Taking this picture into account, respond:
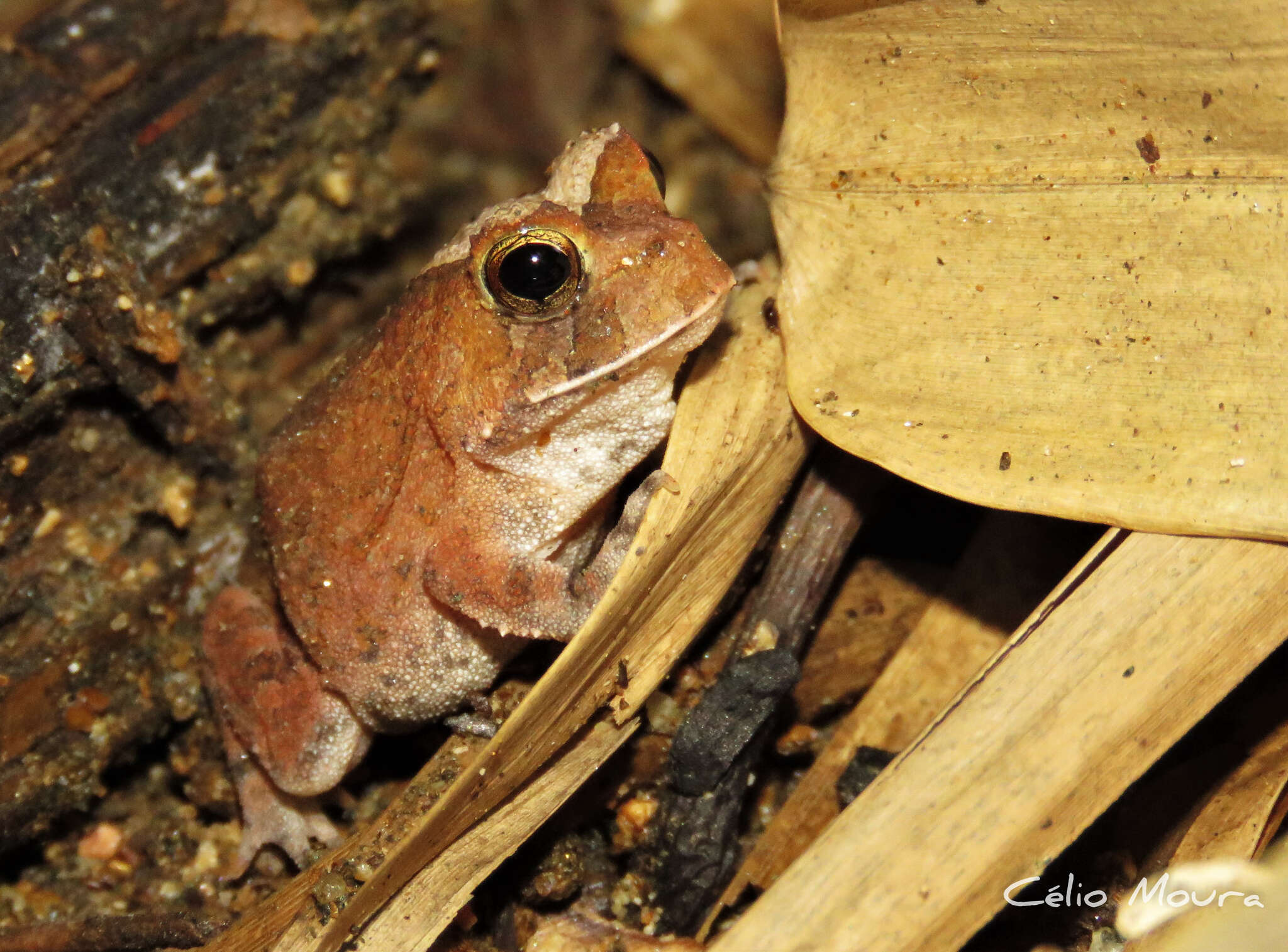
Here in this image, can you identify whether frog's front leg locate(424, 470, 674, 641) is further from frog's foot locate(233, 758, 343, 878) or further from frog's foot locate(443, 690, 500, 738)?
frog's foot locate(233, 758, 343, 878)

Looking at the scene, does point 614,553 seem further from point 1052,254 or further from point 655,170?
point 1052,254

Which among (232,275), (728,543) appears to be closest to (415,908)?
(728,543)

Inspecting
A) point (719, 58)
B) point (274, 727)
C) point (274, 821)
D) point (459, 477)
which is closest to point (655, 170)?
point (459, 477)

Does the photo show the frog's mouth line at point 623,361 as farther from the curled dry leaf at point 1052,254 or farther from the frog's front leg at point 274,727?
the frog's front leg at point 274,727

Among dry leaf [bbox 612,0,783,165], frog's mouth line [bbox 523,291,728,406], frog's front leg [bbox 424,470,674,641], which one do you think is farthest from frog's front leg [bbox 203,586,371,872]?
dry leaf [bbox 612,0,783,165]

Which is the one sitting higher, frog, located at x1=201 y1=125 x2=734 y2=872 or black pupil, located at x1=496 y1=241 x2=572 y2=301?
black pupil, located at x1=496 y1=241 x2=572 y2=301

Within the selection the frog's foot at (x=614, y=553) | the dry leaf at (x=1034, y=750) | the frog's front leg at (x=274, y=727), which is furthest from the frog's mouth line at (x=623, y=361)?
the frog's front leg at (x=274, y=727)

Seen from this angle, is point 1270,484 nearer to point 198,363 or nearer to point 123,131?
point 198,363

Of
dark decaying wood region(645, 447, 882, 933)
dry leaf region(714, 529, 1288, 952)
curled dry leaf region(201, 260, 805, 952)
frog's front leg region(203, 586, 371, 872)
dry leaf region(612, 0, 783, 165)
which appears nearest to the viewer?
dry leaf region(714, 529, 1288, 952)
